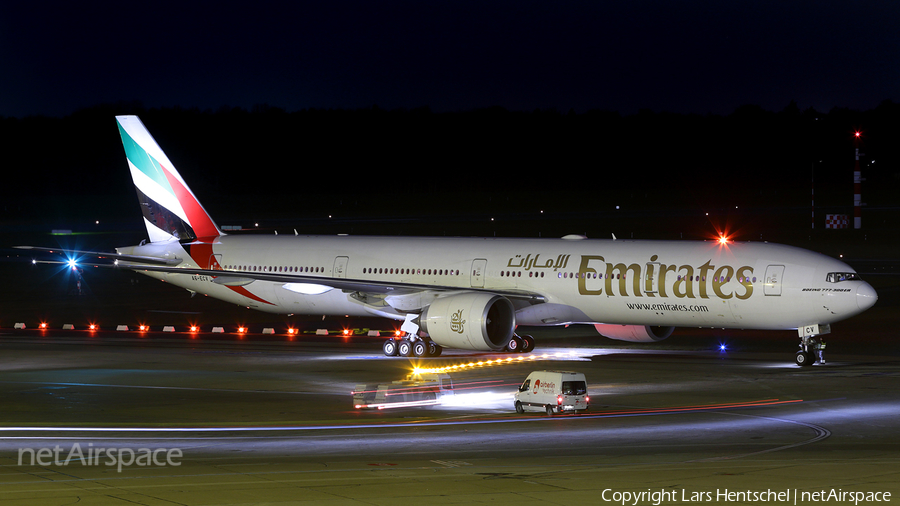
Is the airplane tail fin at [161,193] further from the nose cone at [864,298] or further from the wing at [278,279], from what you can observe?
the nose cone at [864,298]

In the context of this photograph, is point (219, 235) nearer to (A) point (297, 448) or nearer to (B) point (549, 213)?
(A) point (297, 448)

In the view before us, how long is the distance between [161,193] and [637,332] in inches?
765

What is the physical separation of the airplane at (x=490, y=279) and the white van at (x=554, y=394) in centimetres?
825

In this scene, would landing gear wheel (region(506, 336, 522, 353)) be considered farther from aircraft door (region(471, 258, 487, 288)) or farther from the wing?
aircraft door (region(471, 258, 487, 288))

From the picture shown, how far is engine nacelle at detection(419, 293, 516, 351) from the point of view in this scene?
3272 cm

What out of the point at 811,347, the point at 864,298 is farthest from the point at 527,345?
the point at 864,298

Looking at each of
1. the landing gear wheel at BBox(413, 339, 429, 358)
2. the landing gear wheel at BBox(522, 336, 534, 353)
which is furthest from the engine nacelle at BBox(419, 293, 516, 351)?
the landing gear wheel at BBox(522, 336, 534, 353)

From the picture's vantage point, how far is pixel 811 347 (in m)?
31.8

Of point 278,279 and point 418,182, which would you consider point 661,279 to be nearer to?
point 278,279

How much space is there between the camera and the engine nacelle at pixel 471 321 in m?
32.7

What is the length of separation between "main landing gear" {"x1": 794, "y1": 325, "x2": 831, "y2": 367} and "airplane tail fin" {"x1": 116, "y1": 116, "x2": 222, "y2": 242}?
22228 millimetres

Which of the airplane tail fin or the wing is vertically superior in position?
the airplane tail fin

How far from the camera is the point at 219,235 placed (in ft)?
137

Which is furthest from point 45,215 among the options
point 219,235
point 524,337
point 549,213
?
point 524,337
